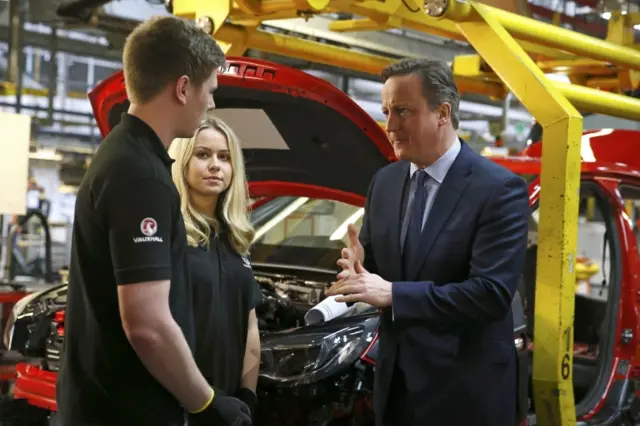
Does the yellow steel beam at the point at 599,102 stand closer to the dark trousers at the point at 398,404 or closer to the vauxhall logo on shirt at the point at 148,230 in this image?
the dark trousers at the point at 398,404

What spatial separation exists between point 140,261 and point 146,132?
0.95ft

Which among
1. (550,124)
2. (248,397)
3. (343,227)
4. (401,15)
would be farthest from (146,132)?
(343,227)

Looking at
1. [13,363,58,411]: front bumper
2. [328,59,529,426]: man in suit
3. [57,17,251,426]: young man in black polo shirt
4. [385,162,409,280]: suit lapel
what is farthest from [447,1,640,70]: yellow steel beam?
[13,363,58,411]: front bumper

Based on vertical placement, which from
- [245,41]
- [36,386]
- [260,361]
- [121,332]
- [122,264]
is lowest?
Answer: [36,386]

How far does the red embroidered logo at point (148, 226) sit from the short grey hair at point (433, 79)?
3.31ft

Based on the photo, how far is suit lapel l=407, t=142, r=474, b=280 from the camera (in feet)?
7.55

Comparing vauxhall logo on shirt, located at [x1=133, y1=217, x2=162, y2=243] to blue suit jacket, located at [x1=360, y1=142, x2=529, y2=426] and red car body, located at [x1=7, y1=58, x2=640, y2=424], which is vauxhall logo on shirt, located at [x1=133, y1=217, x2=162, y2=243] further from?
red car body, located at [x1=7, y1=58, x2=640, y2=424]

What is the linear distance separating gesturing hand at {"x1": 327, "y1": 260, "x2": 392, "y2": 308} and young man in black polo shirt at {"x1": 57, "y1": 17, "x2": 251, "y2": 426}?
0.55m

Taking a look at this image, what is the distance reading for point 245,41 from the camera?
4152 millimetres

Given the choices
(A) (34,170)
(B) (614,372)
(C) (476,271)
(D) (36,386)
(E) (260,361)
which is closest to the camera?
(C) (476,271)

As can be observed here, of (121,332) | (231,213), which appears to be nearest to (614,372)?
(231,213)

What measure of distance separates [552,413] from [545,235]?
0.58 meters

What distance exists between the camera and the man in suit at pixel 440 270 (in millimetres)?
2242

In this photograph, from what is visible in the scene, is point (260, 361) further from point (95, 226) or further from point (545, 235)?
point (95, 226)
